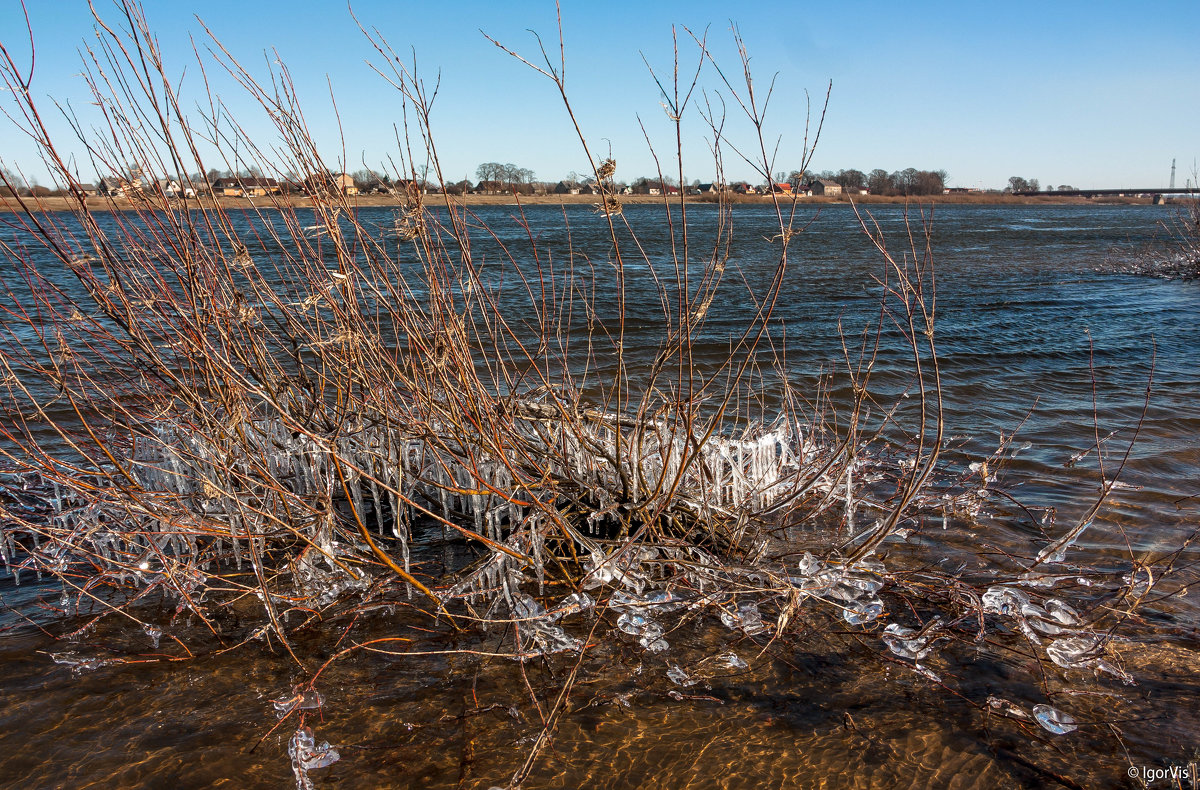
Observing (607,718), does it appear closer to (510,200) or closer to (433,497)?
(433,497)

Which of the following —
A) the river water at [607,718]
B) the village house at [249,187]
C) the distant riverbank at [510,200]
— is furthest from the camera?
the village house at [249,187]

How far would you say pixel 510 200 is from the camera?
50156 millimetres

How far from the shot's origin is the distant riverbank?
9.76 ft

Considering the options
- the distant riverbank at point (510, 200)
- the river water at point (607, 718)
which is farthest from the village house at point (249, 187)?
the river water at point (607, 718)

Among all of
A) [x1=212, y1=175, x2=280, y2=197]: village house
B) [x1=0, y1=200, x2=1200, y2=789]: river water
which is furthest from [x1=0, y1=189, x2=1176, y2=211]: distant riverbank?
[x1=0, y1=200, x2=1200, y2=789]: river water

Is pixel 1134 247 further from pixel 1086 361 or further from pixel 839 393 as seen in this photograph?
pixel 839 393

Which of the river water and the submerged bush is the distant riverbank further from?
the river water

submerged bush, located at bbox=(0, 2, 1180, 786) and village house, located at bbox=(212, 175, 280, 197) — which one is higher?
village house, located at bbox=(212, 175, 280, 197)

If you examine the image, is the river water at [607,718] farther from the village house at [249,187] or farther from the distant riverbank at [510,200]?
the village house at [249,187]

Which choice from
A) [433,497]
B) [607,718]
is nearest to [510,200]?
[433,497]

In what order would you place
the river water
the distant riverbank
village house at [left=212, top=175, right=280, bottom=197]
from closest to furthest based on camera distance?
1. the river water
2. the distant riverbank
3. village house at [left=212, top=175, right=280, bottom=197]

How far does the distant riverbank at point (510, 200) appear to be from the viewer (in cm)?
297

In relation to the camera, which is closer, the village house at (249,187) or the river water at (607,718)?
the river water at (607,718)

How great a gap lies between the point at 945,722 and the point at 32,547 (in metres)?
4.70
